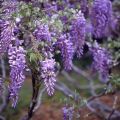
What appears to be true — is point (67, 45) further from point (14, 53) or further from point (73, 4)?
point (73, 4)

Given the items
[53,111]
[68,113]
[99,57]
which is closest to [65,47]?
[68,113]

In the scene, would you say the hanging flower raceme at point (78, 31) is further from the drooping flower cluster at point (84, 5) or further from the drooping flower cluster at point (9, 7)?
the drooping flower cluster at point (9, 7)

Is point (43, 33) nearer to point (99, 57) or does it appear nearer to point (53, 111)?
point (99, 57)

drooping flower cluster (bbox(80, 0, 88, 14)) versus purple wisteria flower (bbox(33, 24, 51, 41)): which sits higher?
purple wisteria flower (bbox(33, 24, 51, 41))

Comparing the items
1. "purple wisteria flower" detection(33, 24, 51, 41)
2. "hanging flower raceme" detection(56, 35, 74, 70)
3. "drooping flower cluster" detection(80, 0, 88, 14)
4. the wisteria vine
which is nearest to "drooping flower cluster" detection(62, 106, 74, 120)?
the wisteria vine

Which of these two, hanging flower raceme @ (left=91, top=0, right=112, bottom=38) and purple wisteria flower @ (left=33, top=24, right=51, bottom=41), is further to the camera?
hanging flower raceme @ (left=91, top=0, right=112, bottom=38)

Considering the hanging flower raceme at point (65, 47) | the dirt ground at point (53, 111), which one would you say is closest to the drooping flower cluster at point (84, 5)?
the hanging flower raceme at point (65, 47)

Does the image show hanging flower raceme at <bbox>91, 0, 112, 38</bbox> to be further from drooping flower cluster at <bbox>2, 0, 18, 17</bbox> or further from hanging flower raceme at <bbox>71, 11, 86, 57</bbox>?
drooping flower cluster at <bbox>2, 0, 18, 17</bbox>
